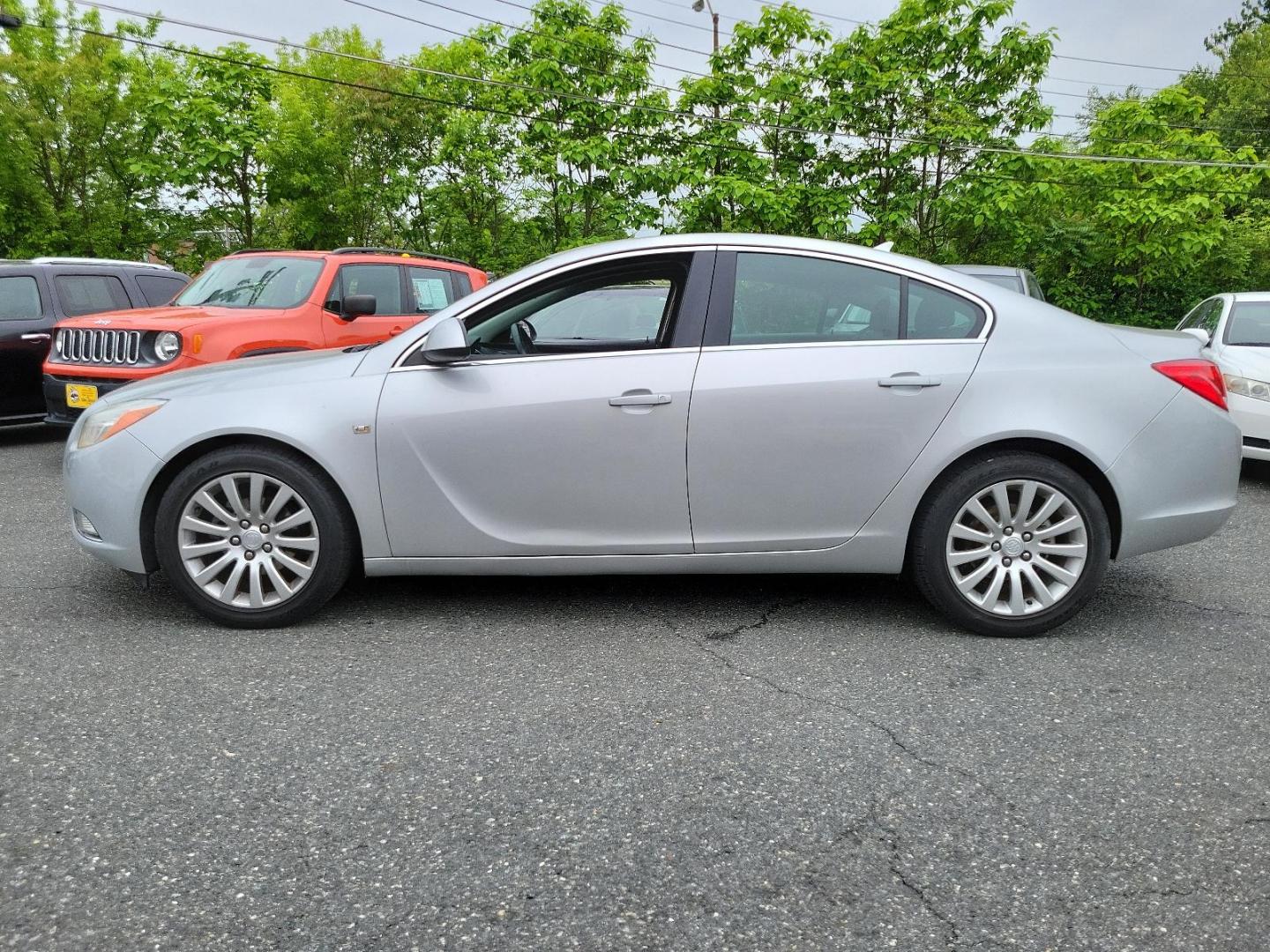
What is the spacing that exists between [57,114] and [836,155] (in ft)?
59.0

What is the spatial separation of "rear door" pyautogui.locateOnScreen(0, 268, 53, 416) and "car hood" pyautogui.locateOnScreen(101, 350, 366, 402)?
5661 mm

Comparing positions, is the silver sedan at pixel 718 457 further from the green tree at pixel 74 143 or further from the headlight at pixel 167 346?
the green tree at pixel 74 143

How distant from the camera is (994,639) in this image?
13.7ft

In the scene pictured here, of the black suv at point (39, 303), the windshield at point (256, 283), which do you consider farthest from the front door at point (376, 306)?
the black suv at point (39, 303)

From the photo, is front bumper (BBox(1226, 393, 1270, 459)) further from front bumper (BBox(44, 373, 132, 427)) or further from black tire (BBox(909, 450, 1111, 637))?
front bumper (BBox(44, 373, 132, 427))

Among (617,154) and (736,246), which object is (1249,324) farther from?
(617,154)

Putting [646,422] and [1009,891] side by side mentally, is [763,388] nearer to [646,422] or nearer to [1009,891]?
[646,422]

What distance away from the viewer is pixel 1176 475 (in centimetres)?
414

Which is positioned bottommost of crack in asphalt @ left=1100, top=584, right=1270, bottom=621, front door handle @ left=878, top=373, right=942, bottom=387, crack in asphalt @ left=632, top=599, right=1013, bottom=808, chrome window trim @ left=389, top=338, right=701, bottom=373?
crack in asphalt @ left=1100, top=584, right=1270, bottom=621

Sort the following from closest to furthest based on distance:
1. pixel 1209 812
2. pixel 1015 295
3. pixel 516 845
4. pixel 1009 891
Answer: pixel 1009 891 < pixel 516 845 < pixel 1209 812 < pixel 1015 295

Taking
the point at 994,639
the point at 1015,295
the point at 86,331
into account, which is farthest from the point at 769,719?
the point at 86,331

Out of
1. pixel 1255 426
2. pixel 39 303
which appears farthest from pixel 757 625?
pixel 39 303

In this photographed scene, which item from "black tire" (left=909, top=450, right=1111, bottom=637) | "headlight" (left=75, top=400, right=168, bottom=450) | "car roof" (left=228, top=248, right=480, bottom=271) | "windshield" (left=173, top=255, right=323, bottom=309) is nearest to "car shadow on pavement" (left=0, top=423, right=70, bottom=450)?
"windshield" (left=173, top=255, right=323, bottom=309)

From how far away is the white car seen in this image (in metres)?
7.65
